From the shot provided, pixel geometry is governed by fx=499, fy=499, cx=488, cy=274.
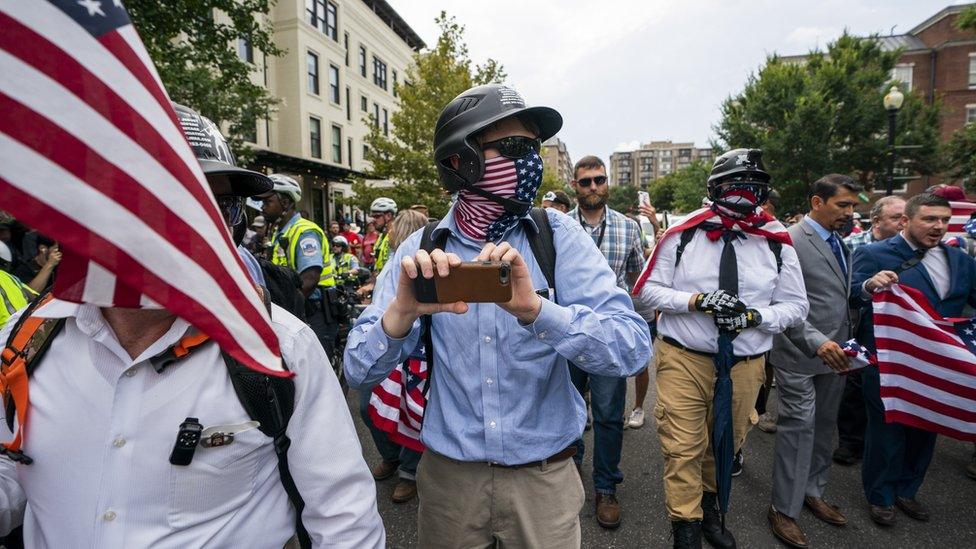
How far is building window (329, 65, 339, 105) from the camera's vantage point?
2811 centimetres

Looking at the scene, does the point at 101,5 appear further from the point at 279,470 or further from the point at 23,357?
the point at 279,470

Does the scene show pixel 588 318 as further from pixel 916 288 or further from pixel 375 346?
pixel 916 288

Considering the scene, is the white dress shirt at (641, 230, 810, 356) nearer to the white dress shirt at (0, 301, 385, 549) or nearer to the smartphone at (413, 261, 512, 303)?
the smartphone at (413, 261, 512, 303)

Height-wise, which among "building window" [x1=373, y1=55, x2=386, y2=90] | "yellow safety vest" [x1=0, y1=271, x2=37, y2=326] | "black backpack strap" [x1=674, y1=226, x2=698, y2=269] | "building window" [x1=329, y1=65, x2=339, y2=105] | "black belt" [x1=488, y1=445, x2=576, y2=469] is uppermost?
"building window" [x1=373, y1=55, x2=386, y2=90]

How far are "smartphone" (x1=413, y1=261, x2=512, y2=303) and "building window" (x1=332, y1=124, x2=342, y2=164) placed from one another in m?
29.8

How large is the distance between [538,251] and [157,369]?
117 centimetres

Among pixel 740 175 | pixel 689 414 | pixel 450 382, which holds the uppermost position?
pixel 740 175

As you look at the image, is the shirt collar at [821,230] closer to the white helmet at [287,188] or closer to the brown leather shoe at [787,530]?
the brown leather shoe at [787,530]

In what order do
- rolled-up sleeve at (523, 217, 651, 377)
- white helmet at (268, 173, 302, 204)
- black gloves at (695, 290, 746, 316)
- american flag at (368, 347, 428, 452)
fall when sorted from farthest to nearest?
1. white helmet at (268, 173, 302, 204)
2. black gloves at (695, 290, 746, 316)
3. american flag at (368, 347, 428, 452)
4. rolled-up sleeve at (523, 217, 651, 377)

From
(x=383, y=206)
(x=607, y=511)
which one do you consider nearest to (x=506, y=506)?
(x=607, y=511)

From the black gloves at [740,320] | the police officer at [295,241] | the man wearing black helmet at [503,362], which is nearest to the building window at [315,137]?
the police officer at [295,241]

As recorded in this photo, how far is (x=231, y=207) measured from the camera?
175 cm

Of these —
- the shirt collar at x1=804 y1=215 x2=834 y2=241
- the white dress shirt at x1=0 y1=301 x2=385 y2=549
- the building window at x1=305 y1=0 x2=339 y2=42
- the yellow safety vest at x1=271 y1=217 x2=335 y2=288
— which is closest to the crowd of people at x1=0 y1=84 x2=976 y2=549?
the white dress shirt at x1=0 y1=301 x2=385 y2=549

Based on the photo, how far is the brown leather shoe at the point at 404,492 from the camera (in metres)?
3.89
